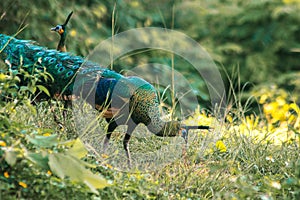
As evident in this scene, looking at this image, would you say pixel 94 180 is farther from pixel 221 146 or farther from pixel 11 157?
pixel 221 146

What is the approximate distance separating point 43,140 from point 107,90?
96cm

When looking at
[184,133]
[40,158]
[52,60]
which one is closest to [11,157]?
[40,158]

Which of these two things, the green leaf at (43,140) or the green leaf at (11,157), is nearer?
the green leaf at (11,157)

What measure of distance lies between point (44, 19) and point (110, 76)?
12.0ft

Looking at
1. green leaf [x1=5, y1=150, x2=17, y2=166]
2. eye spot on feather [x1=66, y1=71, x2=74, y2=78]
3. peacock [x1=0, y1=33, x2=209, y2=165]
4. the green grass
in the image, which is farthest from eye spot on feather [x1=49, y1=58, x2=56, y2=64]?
green leaf [x1=5, y1=150, x2=17, y2=166]

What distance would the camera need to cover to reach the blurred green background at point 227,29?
8.10 metres

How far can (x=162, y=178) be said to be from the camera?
3.77 meters

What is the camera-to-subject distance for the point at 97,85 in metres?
3.89

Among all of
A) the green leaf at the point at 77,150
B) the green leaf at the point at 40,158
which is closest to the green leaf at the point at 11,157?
the green leaf at the point at 40,158

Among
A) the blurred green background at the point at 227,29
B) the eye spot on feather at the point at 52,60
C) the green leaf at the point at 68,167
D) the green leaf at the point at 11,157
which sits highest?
the eye spot on feather at the point at 52,60

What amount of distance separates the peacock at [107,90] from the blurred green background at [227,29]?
140 inches

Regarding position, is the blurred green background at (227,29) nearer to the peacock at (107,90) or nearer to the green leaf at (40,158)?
the peacock at (107,90)

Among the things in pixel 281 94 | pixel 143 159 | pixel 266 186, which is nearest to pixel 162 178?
pixel 143 159

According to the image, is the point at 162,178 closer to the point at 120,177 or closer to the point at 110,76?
the point at 120,177
